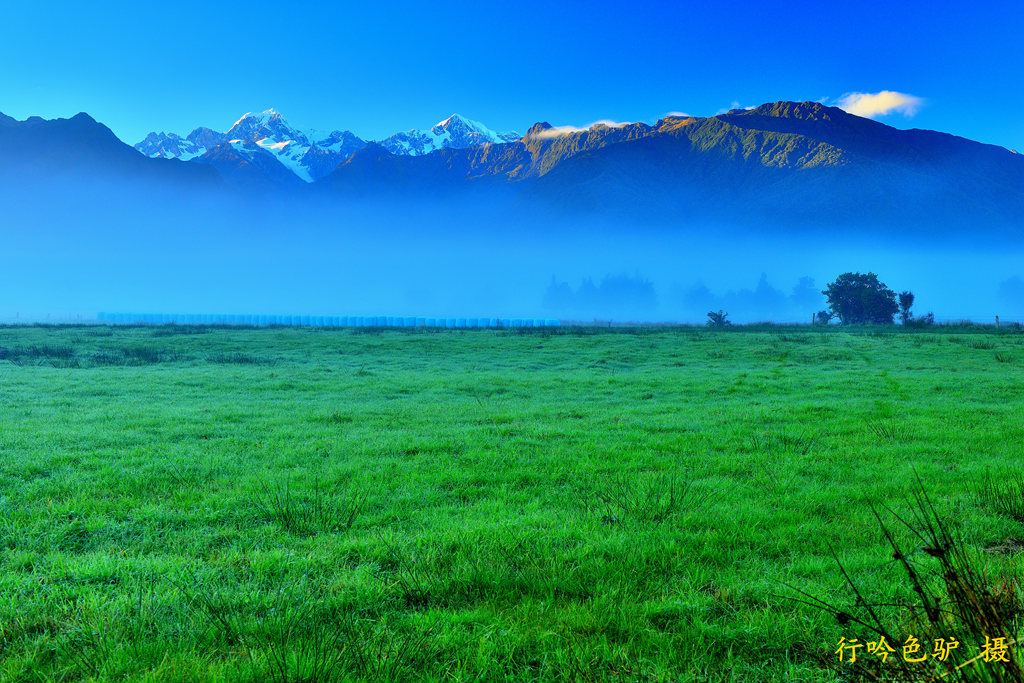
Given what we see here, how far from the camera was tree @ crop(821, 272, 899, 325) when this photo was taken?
361 feet

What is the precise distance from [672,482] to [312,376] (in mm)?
24213

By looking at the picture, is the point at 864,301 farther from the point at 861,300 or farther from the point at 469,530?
the point at 469,530

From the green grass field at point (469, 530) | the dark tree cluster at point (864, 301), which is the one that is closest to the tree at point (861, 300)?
the dark tree cluster at point (864, 301)

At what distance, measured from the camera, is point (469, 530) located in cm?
746

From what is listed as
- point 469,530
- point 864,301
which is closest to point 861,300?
point 864,301

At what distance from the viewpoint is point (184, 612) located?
17.2 feet

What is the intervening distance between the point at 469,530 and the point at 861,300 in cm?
12896

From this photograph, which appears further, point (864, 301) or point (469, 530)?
point (864, 301)

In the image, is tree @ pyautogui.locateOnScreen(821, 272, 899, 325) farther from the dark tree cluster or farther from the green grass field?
the green grass field

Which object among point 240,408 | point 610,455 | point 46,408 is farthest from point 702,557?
point 46,408

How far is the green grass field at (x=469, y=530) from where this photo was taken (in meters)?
4.65

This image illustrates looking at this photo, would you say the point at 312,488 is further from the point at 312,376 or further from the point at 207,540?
the point at 312,376

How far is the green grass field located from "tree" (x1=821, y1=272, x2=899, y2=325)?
10513 cm

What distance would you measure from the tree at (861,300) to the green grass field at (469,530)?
10513 centimetres
